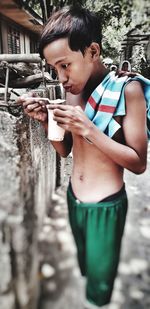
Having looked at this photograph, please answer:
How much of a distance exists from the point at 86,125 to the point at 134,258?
1.96 meters

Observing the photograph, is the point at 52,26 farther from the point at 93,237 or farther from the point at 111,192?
the point at 93,237

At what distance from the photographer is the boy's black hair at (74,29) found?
1.22 metres

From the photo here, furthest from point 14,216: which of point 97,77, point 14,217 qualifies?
point 97,77

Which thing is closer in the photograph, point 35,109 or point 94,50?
point 94,50

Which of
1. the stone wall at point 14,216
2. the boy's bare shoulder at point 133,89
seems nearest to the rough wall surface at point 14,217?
the stone wall at point 14,216

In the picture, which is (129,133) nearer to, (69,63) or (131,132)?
(131,132)

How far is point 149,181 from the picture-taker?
4414 millimetres

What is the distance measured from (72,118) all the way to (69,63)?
0.31 metres

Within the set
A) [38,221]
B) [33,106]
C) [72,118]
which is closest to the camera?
[72,118]

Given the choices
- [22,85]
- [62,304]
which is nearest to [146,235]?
[62,304]

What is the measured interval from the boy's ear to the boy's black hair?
0.02m

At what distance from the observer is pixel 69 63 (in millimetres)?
1257

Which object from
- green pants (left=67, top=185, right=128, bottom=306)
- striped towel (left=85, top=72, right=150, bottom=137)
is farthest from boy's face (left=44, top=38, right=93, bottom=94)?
green pants (left=67, top=185, right=128, bottom=306)

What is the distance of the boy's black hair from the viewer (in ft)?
3.99
